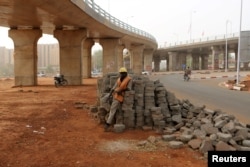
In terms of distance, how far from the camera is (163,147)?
867 centimetres

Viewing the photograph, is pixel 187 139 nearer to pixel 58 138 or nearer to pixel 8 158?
pixel 58 138

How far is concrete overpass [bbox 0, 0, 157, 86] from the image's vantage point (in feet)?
70.2

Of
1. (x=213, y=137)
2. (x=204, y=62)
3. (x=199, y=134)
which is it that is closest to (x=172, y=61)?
(x=204, y=62)

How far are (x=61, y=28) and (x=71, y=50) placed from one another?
2.30 metres

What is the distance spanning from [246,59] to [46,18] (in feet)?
53.3

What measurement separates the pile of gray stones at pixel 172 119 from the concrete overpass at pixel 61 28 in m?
10.0

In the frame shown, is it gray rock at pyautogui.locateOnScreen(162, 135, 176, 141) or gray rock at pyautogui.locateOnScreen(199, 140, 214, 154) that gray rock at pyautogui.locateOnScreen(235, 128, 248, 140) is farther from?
gray rock at pyautogui.locateOnScreen(162, 135, 176, 141)

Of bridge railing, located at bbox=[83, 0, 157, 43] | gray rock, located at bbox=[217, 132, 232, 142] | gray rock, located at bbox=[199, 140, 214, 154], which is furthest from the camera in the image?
bridge railing, located at bbox=[83, 0, 157, 43]

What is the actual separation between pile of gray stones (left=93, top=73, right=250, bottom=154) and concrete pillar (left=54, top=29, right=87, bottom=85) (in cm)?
2022

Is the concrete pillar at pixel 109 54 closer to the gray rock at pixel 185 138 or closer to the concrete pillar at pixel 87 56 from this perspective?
the concrete pillar at pixel 87 56

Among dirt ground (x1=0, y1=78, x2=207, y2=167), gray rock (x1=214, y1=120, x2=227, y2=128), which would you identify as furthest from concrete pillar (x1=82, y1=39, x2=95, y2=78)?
gray rock (x1=214, y1=120, x2=227, y2=128)

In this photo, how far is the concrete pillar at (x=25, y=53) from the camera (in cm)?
3247

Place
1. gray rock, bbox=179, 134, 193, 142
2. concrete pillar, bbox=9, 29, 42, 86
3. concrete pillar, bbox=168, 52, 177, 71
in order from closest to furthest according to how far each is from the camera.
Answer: gray rock, bbox=179, 134, 193, 142, concrete pillar, bbox=9, 29, 42, 86, concrete pillar, bbox=168, 52, 177, 71

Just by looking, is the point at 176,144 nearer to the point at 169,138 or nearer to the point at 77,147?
the point at 169,138
